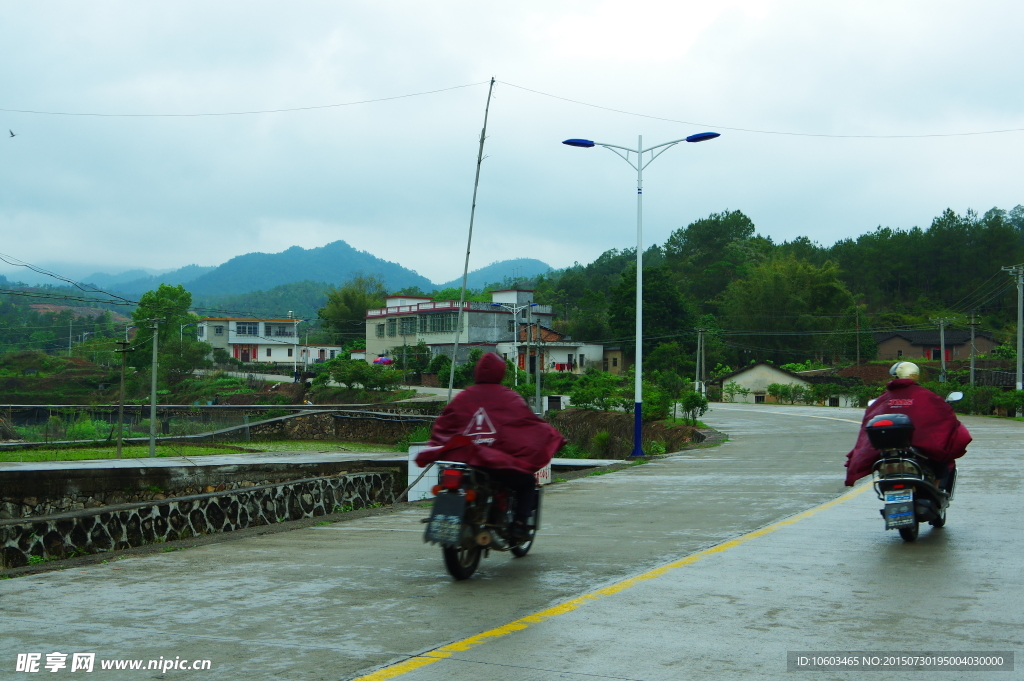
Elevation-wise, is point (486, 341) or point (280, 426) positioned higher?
point (486, 341)

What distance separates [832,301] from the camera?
89125 millimetres

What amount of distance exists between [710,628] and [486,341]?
7788cm

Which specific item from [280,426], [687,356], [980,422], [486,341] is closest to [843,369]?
[687,356]

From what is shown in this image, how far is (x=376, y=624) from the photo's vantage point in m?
5.75

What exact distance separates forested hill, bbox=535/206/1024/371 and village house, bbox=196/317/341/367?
30746 millimetres

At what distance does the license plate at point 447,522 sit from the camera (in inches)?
271

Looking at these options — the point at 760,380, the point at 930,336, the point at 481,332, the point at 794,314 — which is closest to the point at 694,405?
the point at 760,380

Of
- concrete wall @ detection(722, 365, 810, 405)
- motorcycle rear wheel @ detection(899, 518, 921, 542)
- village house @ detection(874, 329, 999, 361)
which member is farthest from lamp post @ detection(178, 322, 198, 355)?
motorcycle rear wheel @ detection(899, 518, 921, 542)

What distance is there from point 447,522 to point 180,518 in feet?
38.1

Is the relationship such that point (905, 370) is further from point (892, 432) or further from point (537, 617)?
point (537, 617)

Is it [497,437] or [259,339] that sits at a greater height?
[259,339]

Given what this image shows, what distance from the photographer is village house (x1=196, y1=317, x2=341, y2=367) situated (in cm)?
10375

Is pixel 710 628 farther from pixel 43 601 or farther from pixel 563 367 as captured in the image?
pixel 563 367

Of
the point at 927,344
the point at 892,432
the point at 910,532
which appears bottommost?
the point at 910,532
